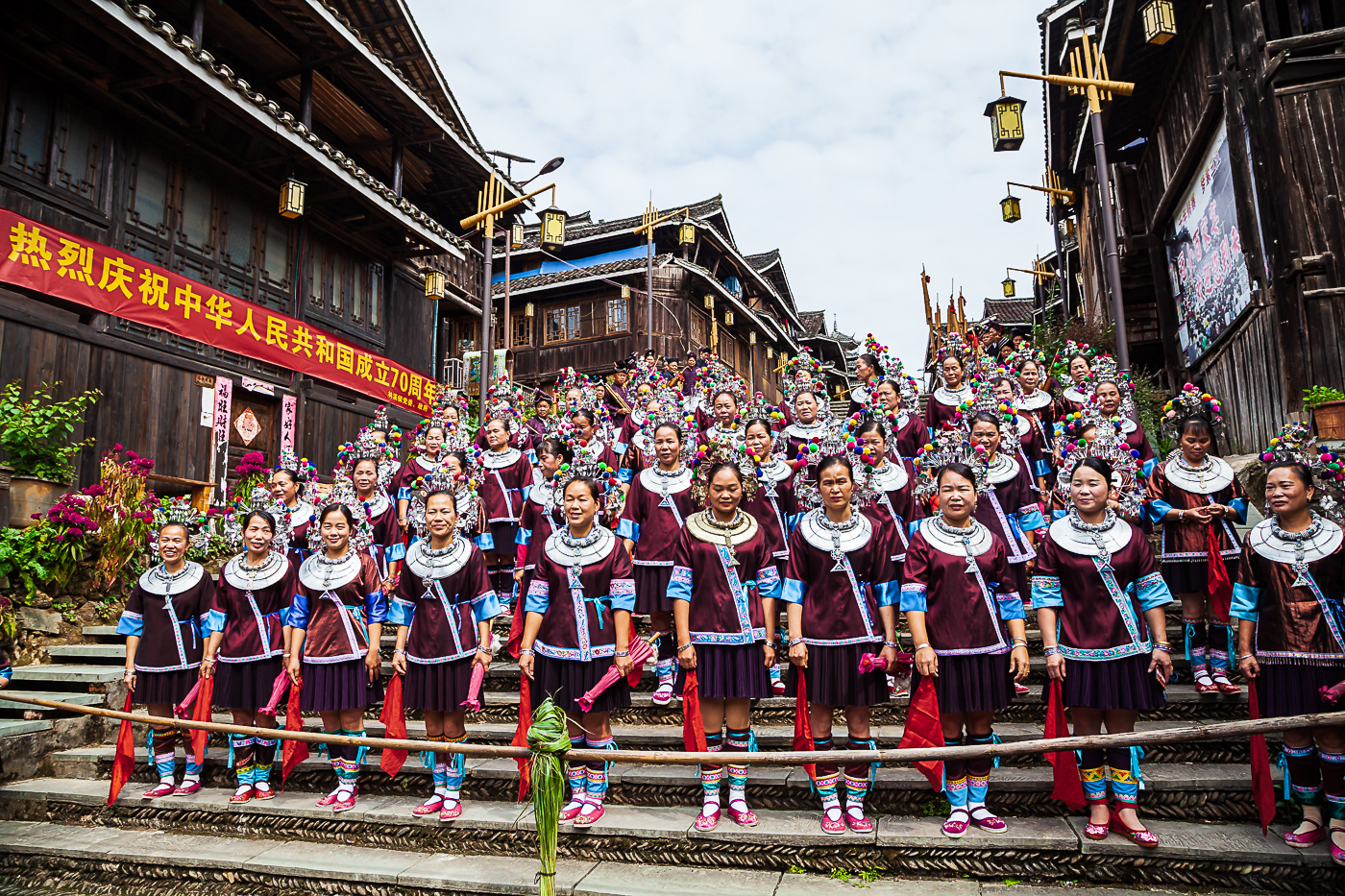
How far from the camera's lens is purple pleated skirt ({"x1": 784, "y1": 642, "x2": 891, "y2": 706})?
4230 mm

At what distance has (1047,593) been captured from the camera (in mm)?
4117

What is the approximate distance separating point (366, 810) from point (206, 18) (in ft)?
43.0

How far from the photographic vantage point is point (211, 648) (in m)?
5.50

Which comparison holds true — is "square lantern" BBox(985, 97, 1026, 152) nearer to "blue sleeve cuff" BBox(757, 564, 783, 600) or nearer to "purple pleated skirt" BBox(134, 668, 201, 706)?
"blue sleeve cuff" BBox(757, 564, 783, 600)

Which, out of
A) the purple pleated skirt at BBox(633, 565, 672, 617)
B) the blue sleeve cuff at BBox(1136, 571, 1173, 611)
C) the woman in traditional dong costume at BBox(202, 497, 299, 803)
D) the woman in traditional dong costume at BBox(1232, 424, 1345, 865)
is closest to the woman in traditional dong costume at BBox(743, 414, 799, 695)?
the purple pleated skirt at BBox(633, 565, 672, 617)

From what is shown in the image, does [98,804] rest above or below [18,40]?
below

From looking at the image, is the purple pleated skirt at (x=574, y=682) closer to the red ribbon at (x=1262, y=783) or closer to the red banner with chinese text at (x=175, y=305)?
the red ribbon at (x=1262, y=783)

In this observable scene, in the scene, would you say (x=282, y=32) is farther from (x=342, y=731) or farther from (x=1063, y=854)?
(x=1063, y=854)

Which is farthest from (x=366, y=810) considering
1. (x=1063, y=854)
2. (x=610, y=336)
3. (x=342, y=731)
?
(x=610, y=336)

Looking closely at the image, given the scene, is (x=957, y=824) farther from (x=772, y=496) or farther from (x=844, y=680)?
(x=772, y=496)

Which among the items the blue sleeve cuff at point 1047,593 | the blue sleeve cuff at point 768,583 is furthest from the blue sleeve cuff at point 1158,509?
the blue sleeve cuff at point 768,583

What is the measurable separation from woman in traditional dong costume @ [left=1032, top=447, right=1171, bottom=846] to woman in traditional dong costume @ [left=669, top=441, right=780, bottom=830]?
158 centimetres

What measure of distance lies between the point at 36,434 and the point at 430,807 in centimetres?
693

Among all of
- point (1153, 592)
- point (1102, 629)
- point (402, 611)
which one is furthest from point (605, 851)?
point (1153, 592)
